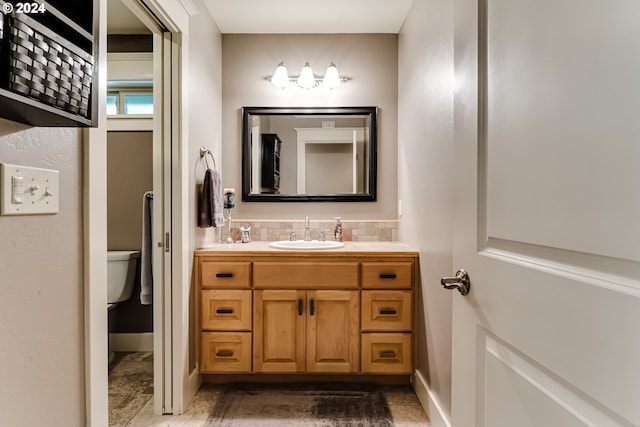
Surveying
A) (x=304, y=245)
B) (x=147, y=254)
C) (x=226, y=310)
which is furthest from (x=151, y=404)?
(x=304, y=245)

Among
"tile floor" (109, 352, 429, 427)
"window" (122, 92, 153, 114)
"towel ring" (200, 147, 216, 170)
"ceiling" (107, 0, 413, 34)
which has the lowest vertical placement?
"tile floor" (109, 352, 429, 427)

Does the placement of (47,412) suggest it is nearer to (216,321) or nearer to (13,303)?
(13,303)

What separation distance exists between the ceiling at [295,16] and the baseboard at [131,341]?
2.27m

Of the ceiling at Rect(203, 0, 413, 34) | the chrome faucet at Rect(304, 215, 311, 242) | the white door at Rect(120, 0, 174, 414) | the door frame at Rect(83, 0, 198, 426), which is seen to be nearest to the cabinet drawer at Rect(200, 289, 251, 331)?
the door frame at Rect(83, 0, 198, 426)

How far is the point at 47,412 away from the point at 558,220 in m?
1.26

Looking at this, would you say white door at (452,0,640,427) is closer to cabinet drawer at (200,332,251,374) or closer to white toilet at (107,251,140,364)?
cabinet drawer at (200,332,251,374)

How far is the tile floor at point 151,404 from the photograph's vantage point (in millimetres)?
1840

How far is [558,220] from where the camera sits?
22.7 inches

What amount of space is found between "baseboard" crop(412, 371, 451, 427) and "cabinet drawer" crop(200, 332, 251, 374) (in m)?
1.01

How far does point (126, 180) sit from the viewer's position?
266 cm

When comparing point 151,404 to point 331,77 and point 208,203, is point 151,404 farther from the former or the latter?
point 331,77

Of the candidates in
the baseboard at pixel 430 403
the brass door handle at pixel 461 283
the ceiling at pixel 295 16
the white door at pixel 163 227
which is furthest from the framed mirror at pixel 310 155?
the brass door handle at pixel 461 283

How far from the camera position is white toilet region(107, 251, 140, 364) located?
8.23 ft

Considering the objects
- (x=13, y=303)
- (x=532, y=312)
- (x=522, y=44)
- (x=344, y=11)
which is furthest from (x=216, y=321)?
(x=344, y=11)
